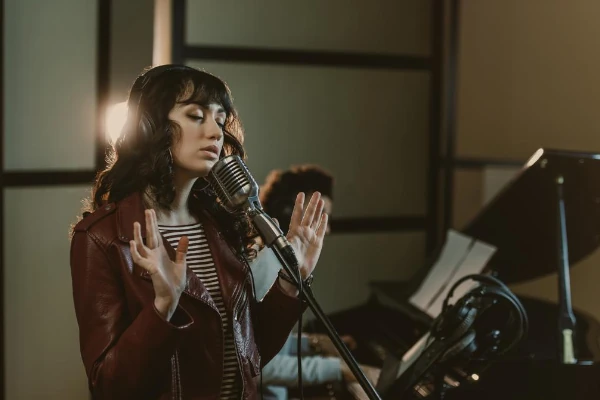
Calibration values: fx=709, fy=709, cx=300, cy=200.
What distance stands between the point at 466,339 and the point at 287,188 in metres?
0.98

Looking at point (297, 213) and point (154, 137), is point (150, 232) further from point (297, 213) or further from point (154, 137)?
point (297, 213)

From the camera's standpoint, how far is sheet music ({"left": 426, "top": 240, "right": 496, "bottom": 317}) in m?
2.63

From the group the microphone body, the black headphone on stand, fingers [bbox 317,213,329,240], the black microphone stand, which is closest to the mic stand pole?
the black headphone on stand

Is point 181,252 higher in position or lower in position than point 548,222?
higher

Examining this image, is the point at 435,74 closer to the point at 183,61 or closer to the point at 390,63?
the point at 390,63

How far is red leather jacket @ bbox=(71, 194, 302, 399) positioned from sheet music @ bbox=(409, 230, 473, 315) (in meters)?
1.46

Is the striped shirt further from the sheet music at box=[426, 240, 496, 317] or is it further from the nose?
the sheet music at box=[426, 240, 496, 317]

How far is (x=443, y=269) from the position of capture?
288 cm

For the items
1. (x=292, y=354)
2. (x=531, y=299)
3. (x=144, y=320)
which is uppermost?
(x=144, y=320)

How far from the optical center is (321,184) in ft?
9.09

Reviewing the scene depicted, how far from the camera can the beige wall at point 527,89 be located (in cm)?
351

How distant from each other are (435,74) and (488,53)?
0.34m

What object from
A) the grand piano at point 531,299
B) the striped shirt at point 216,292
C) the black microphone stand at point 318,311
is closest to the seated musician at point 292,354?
the grand piano at point 531,299

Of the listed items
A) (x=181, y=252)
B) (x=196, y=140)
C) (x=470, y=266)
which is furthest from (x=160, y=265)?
(x=470, y=266)
